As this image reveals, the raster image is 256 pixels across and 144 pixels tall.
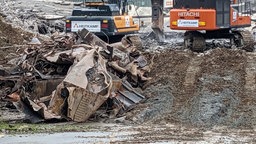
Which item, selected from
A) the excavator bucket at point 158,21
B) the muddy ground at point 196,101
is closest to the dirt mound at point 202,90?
the muddy ground at point 196,101

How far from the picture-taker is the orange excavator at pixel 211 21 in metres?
22.8

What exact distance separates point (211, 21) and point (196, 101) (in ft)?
31.1

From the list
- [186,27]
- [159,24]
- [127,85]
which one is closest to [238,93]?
[127,85]

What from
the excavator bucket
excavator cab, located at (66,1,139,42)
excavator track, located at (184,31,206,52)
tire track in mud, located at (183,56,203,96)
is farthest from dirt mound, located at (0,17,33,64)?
tire track in mud, located at (183,56,203,96)

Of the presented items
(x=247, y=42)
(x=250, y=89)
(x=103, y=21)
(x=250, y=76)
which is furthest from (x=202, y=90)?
(x=247, y=42)

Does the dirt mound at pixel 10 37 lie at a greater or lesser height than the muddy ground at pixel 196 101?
greater

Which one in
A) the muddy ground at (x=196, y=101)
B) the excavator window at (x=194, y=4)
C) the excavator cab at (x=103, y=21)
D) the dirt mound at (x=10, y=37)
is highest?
the excavator window at (x=194, y=4)

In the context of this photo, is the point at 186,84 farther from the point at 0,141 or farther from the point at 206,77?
the point at 0,141

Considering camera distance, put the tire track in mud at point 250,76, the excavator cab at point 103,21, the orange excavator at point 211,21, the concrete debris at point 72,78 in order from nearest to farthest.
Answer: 1. the concrete debris at point 72,78
2. the tire track in mud at point 250,76
3. the excavator cab at point 103,21
4. the orange excavator at point 211,21

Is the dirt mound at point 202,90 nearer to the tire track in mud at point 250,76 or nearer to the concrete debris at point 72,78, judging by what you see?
the tire track in mud at point 250,76

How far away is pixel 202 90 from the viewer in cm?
1450

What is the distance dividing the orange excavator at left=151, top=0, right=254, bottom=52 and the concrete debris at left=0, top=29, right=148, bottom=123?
19.9ft

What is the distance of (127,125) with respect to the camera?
1253cm

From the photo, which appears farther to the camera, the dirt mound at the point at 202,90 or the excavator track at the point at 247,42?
the excavator track at the point at 247,42
